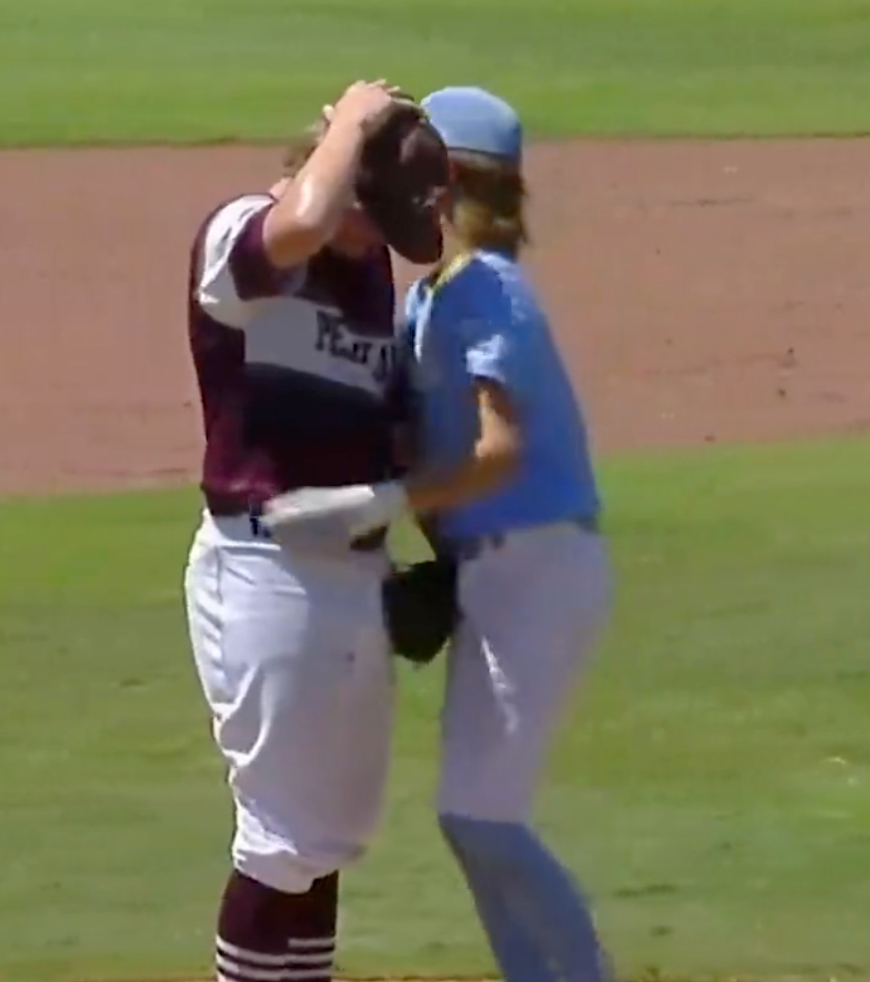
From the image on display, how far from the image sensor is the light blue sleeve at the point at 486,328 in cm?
443

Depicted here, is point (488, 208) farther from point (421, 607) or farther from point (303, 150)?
point (421, 607)

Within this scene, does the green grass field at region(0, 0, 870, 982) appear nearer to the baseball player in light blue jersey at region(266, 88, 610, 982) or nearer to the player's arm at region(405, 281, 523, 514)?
the baseball player in light blue jersey at region(266, 88, 610, 982)

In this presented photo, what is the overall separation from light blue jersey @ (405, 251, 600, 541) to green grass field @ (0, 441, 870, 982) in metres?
1.50

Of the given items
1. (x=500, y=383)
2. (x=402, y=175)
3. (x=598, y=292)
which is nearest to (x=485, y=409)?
(x=500, y=383)

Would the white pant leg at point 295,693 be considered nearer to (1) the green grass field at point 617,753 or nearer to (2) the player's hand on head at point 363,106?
(2) the player's hand on head at point 363,106

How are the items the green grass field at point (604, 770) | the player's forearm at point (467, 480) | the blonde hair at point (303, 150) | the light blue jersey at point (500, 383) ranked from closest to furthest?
the blonde hair at point (303, 150) < the player's forearm at point (467, 480) < the light blue jersey at point (500, 383) < the green grass field at point (604, 770)

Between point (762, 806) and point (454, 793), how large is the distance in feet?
8.13

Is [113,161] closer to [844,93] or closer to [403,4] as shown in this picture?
[844,93]

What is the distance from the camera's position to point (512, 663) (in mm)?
4520

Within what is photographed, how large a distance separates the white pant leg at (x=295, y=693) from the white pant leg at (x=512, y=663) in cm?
25

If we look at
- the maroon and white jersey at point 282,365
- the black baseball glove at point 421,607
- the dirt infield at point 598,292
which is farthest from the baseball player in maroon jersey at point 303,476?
the dirt infield at point 598,292

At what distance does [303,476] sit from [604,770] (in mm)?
3157

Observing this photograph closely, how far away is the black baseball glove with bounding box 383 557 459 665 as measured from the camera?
4.45m

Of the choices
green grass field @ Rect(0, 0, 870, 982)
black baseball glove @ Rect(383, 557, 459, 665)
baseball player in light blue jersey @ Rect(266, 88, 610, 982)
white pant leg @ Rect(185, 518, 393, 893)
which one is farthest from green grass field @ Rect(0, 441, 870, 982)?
white pant leg @ Rect(185, 518, 393, 893)
